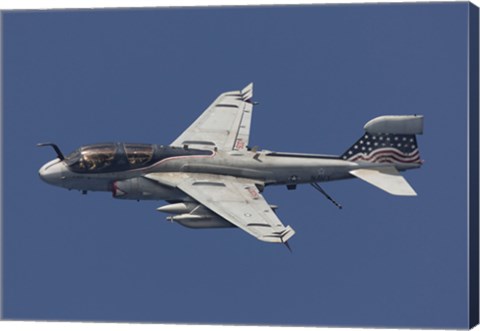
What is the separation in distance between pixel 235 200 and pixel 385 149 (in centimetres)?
549

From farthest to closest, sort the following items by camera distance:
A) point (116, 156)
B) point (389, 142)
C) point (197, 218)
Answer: point (116, 156), point (389, 142), point (197, 218)

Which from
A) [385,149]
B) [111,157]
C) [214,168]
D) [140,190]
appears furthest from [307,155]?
[111,157]

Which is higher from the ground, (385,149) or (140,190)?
(385,149)

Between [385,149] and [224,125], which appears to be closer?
[385,149]

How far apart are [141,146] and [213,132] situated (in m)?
3.54

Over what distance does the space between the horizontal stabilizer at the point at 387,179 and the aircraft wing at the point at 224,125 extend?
449 cm

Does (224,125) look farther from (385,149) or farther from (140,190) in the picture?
(385,149)

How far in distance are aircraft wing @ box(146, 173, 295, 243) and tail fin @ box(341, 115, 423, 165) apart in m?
3.87

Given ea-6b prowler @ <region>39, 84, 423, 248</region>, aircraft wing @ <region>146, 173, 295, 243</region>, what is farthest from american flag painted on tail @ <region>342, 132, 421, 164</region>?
aircraft wing @ <region>146, 173, 295, 243</region>

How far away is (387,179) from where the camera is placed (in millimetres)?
46625

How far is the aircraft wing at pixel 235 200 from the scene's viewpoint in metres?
43.8

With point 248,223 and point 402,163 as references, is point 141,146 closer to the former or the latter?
point 248,223

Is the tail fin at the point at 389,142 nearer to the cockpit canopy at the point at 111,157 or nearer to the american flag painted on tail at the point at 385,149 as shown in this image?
the american flag painted on tail at the point at 385,149

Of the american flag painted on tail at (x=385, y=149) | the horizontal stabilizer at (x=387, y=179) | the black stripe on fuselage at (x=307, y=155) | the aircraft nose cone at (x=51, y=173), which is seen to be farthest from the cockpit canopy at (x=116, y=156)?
the horizontal stabilizer at (x=387, y=179)
